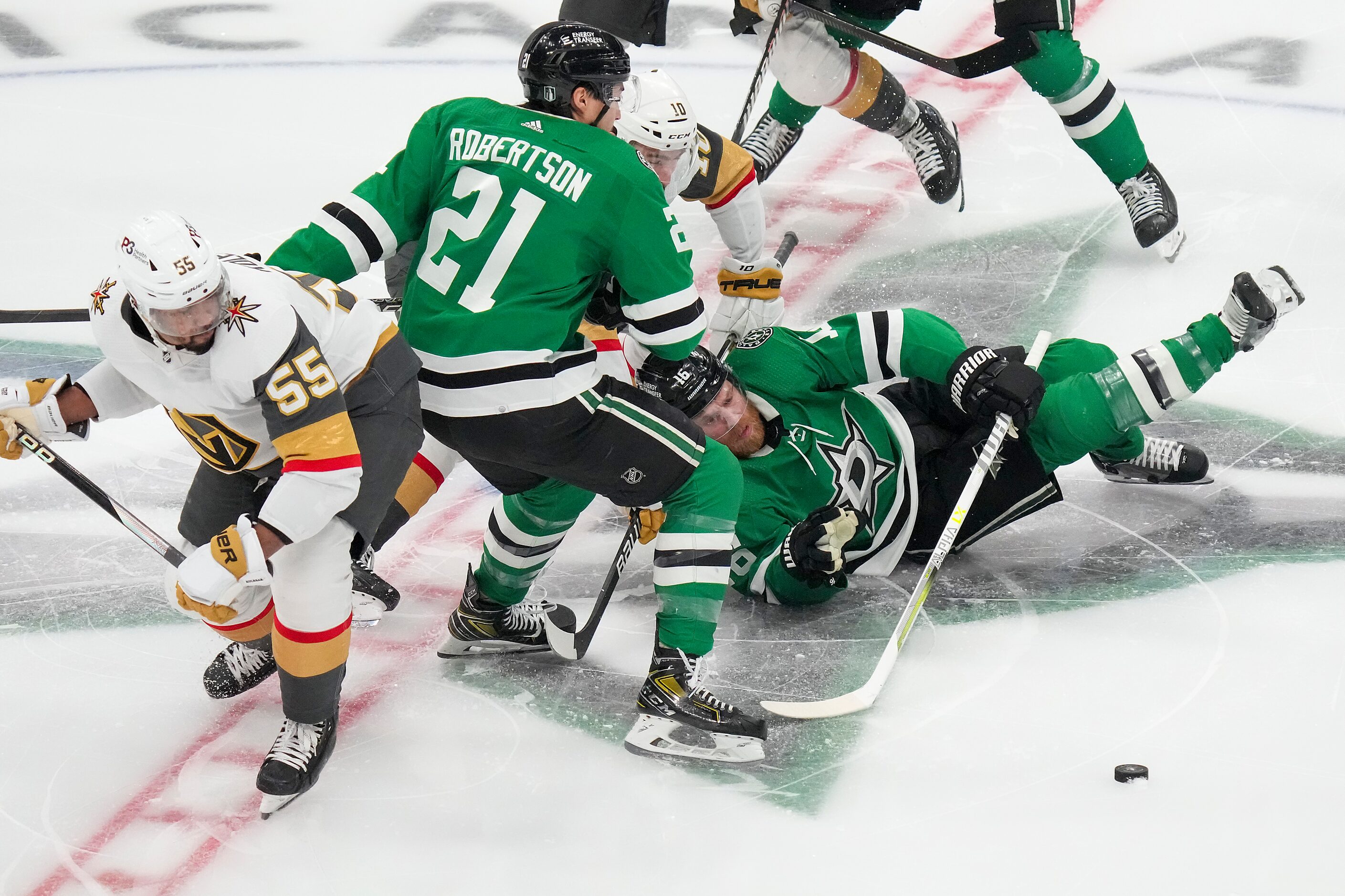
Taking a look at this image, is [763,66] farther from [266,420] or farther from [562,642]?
[266,420]

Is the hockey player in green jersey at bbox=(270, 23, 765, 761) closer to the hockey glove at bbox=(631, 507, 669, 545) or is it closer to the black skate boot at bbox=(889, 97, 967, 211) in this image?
the hockey glove at bbox=(631, 507, 669, 545)

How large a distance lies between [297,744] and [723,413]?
104cm

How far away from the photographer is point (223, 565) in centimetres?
227

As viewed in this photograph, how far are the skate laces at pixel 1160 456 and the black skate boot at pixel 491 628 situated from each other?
1367mm

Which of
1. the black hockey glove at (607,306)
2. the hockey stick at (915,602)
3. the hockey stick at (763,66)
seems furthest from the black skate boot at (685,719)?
the hockey stick at (763,66)

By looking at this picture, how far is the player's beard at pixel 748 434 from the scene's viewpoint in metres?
3.06

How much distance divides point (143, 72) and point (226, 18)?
0.53 meters

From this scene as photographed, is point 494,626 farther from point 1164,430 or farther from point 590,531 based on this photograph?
point 1164,430

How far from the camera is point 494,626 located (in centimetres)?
296

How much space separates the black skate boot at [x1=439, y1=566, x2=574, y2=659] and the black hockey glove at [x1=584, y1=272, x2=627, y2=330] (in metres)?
0.60

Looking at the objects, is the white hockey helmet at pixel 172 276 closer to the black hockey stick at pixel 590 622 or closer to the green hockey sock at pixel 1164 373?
the black hockey stick at pixel 590 622

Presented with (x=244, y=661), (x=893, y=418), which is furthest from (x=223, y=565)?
(x=893, y=418)

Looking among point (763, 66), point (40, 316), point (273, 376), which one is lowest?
point (40, 316)

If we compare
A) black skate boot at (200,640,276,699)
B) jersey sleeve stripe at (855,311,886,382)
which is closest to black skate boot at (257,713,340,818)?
black skate boot at (200,640,276,699)
